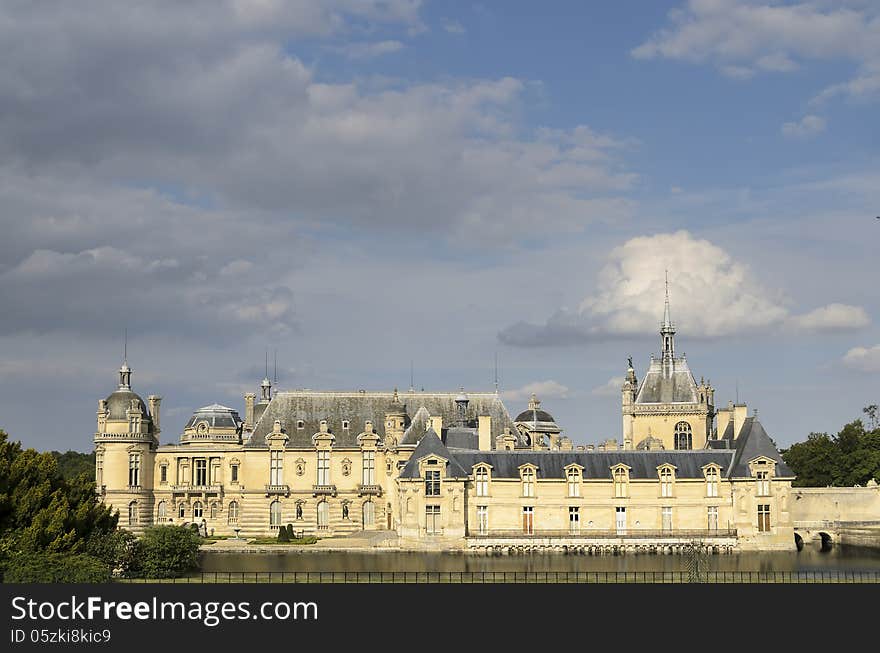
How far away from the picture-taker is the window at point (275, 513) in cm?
9369

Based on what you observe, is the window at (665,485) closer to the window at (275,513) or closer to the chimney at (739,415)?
the chimney at (739,415)

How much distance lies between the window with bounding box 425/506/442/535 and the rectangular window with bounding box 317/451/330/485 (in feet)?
47.1

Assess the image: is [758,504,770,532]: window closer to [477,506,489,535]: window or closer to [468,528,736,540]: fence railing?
[468,528,736,540]: fence railing

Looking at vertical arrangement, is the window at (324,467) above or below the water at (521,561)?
above

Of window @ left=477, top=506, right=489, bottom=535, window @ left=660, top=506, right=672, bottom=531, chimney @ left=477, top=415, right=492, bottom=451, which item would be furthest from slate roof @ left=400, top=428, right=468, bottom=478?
window @ left=660, top=506, right=672, bottom=531

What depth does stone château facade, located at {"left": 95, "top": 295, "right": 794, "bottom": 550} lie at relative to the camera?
82.2m

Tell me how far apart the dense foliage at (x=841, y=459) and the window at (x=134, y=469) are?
5583cm

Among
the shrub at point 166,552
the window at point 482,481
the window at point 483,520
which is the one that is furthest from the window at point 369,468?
the shrub at point 166,552

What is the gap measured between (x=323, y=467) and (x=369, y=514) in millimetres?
4966

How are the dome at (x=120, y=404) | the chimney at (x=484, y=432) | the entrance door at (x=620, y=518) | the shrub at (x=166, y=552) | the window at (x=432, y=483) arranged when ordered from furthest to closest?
1. the dome at (x=120, y=404)
2. the chimney at (x=484, y=432)
3. the entrance door at (x=620, y=518)
4. the window at (x=432, y=483)
5. the shrub at (x=166, y=552)

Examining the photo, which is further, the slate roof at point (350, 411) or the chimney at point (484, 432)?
the slate roof at point (350, 411)

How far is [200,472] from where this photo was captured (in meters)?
95.2
